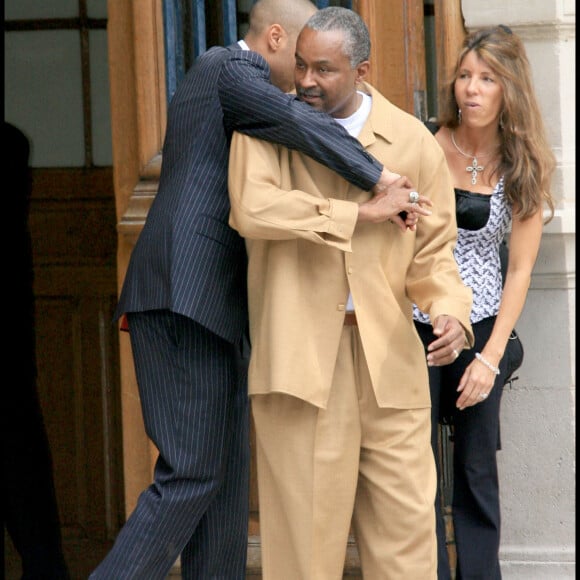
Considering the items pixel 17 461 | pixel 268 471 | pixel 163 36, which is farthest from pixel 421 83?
pixel 17 461

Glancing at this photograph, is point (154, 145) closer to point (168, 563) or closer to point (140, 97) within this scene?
point (140, 97)

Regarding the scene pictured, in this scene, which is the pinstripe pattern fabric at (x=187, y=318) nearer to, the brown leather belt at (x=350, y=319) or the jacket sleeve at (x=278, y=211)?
the jacket sleeve at (x=278, y=211)

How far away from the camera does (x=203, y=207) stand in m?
3.55

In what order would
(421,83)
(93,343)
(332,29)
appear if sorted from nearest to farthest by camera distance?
(332,29) → (421,83) → (93,343)

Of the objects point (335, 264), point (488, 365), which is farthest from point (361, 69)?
point (488, 365)

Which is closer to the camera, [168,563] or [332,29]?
[332,29]

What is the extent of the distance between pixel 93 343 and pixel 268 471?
2199 mm

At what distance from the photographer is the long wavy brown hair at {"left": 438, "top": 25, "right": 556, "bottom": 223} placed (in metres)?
3.89

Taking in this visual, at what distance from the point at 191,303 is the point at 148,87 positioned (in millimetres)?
1122

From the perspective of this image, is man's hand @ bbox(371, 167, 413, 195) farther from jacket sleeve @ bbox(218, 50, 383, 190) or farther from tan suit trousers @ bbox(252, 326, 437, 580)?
tan suit trousers @ bbox(252, 326, 437, 580)

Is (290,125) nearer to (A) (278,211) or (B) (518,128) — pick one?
(A) (278,211)

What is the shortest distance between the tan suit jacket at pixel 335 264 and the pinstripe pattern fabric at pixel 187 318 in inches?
5.5

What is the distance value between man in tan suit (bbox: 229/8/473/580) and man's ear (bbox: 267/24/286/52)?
0.97 ft

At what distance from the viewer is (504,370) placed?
3.97 m
